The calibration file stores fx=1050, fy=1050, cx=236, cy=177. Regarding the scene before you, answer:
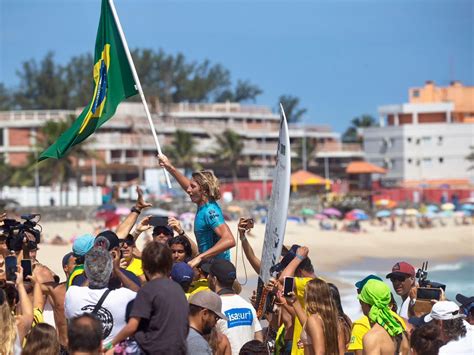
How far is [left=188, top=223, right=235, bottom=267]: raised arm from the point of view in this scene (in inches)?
293

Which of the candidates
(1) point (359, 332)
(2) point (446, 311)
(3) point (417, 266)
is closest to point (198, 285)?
(1) point (359, 332)

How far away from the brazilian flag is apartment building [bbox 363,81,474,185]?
7513cm

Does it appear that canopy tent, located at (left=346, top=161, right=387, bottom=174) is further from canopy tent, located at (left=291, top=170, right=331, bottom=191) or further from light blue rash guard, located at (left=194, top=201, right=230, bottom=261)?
light blue rash guard, located at (left=194, top=201, right=230, bottom=261)

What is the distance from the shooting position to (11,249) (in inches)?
311

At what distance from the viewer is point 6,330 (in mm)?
5855

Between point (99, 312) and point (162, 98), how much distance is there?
327 ft

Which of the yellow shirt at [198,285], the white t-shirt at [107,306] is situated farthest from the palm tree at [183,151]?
the white t-shirt at [107,306]

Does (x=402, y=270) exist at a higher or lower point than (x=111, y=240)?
lower

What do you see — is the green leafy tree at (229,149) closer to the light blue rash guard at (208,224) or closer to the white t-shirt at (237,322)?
the light blue rash guard at (208,224)

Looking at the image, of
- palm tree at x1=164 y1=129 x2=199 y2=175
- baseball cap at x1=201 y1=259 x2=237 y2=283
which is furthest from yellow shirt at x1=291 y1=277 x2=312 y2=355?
palm tree at x1=164 y1=129 x2=199 y2=175

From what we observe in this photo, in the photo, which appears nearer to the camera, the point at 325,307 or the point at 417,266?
the point at 325,307

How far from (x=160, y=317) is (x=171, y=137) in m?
75.8

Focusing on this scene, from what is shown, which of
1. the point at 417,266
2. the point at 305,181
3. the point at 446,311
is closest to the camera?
the point at 446,311

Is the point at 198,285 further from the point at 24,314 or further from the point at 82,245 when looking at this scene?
the point at 24,314
